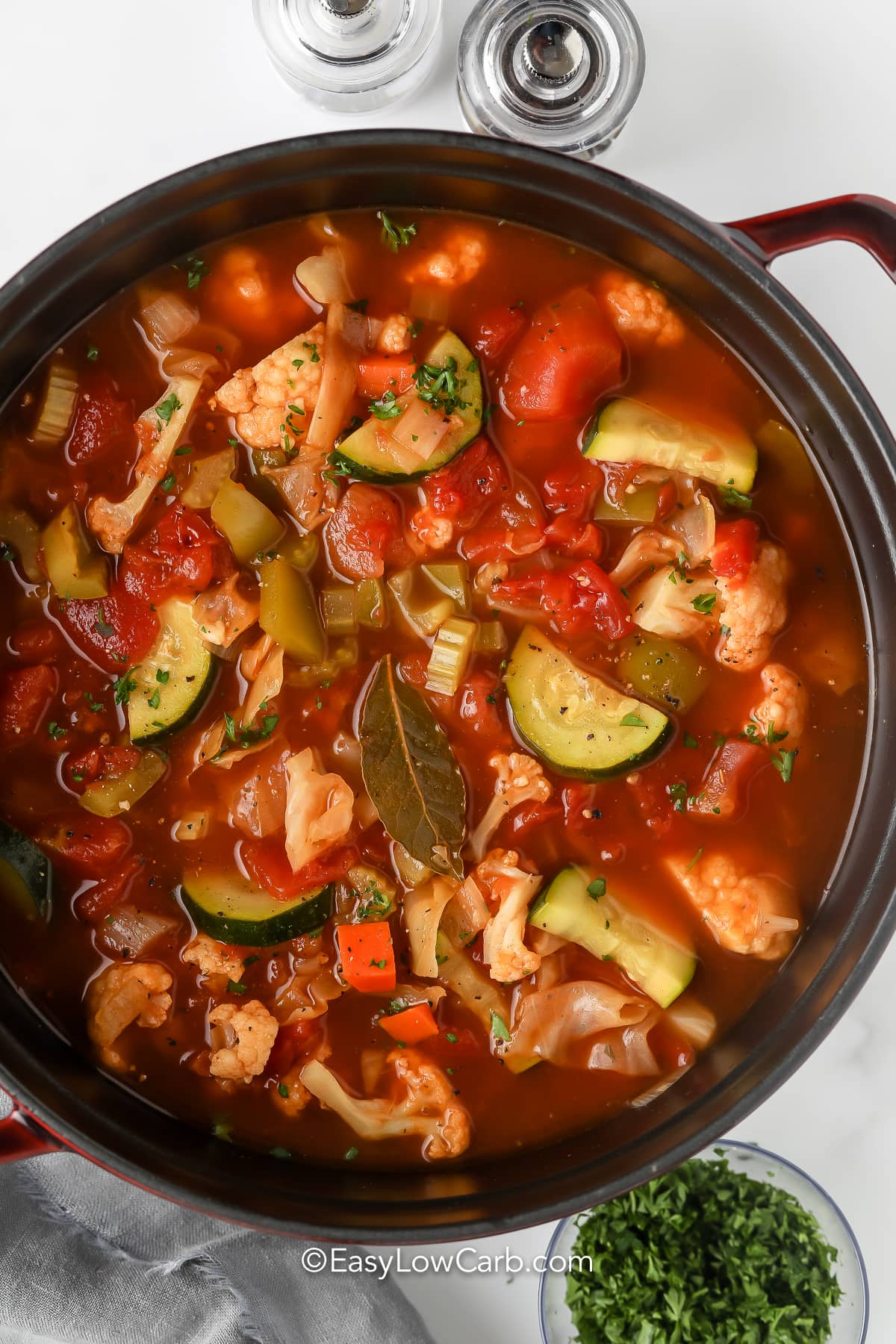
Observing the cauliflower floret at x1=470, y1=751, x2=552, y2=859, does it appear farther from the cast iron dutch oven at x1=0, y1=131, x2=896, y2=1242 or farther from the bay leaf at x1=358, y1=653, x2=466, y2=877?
the cast iron dutch oven at x1=0, y1=131, x2=896, y2=1242

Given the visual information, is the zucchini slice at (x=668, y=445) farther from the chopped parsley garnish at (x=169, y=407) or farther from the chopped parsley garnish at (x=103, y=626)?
the chopped parsley garnish at (x=103, y=626)

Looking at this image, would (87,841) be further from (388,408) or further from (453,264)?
(453,264)

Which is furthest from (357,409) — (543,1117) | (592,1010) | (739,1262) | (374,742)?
(739,1262)

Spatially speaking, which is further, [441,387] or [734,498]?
[734,498]

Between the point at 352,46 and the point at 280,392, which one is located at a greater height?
the point at 352,46

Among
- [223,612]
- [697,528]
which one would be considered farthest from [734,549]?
[223,612]

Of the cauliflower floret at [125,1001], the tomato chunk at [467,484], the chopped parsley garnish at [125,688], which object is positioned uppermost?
the tomato chunk at [467,484]

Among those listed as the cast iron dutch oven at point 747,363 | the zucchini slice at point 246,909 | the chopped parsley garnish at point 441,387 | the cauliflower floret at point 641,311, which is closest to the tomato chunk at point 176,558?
the cast iron dutch oven at point 747,363
